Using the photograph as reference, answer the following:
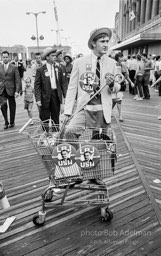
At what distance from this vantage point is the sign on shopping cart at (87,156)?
2.25m

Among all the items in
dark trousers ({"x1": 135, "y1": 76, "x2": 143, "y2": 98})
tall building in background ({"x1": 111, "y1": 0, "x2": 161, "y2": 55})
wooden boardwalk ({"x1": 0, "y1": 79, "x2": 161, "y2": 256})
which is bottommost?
wooden boardwalk ({"x1": 0, "y1": 79, "x2": 161, "y2": 256})

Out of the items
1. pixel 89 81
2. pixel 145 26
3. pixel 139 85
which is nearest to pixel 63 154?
pixel 89 81

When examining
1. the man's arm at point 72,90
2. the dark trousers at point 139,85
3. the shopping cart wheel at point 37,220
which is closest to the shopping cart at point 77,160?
the shopping cart wheel at point 37,220

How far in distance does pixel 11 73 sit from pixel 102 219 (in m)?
4.66

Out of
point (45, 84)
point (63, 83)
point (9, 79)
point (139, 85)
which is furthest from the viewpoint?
point (139, 85)

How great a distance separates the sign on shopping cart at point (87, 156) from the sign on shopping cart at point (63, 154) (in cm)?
6

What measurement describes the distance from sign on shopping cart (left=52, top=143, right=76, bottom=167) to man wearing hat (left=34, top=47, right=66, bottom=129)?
281 cm

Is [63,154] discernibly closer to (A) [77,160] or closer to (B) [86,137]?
(A) [77,160]

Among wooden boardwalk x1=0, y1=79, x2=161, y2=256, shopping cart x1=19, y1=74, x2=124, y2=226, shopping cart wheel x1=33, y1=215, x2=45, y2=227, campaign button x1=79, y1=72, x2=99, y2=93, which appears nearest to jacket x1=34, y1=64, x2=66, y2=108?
wooden boardwalk x1=0, y1=79, x2=161, y2=256

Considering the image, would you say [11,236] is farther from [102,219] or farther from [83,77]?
[83,77]

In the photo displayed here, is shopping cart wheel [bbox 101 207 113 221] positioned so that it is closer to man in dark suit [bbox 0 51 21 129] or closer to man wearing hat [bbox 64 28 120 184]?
man wearing hat [bbox 64 28 120 184]

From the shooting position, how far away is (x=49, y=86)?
16.0 ft

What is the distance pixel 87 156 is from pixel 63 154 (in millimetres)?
230

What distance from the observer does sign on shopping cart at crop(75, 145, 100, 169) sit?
2250mm
